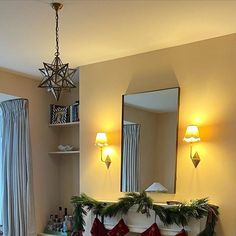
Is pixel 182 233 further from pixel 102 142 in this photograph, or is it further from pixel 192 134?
pixel 102 142

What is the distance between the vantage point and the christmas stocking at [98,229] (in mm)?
3729

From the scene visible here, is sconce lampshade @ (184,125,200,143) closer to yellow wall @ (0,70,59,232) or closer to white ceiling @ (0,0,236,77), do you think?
white ceiling @ (0,0,236,77)

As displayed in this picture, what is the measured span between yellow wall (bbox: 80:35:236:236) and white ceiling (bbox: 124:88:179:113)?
7 cm

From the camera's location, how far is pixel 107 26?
308cm

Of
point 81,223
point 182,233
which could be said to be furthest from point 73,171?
point 182,233

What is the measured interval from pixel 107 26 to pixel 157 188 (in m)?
1.61

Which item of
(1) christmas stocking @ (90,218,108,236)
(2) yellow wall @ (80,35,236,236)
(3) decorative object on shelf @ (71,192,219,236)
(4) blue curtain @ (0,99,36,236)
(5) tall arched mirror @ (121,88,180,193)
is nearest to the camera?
(3) decorative object on shelf @ (71,192,219,236)

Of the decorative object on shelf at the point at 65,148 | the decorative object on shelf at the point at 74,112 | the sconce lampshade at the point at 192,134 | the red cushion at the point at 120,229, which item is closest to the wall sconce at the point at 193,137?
the sconce lampshade at the point at 192,134

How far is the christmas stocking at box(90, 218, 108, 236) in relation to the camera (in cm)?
373

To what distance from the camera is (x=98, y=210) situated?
3.72m

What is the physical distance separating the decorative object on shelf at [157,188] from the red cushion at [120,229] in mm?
406

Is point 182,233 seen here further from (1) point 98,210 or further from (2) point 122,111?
(2) point 122,111

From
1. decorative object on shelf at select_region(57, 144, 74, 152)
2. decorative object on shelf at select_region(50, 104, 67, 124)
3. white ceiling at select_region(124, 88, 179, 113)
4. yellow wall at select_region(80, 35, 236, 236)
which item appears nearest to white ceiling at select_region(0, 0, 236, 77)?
yellow wall at select_region(80, 35, 236, 236)

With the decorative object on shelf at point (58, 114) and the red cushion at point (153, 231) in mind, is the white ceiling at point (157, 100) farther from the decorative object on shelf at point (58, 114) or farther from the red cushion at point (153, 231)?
the decorative object on shelf at point (58, 114)
